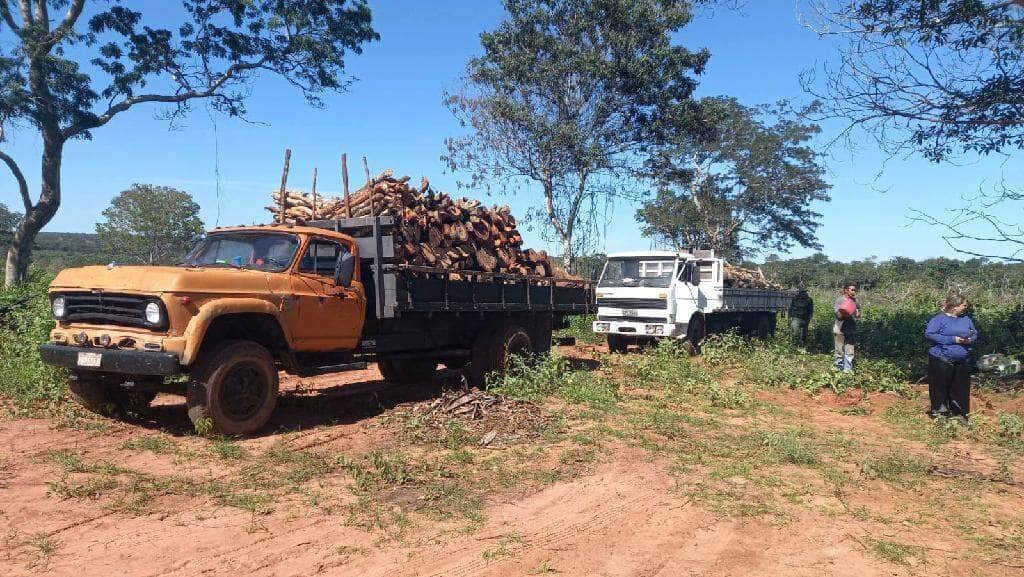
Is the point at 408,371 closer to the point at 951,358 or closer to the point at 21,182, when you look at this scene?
the point at 951,358

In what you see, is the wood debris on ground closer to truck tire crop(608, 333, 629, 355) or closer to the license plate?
the license plate

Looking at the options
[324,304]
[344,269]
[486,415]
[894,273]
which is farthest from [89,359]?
[894,273]

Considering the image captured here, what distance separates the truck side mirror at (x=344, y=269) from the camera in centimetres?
724

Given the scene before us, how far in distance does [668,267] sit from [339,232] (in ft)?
27.2

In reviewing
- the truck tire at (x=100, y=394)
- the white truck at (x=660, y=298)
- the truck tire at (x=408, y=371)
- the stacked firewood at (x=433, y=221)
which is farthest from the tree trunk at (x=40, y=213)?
the white truck at (x=660, y=298)

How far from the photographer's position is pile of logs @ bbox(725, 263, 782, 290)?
17438 mm

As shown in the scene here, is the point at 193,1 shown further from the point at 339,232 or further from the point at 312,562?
the point at 312,562

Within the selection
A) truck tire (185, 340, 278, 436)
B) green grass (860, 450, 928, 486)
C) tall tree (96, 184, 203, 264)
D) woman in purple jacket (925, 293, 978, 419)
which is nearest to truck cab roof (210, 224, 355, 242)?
truck tire (185, 340, 278, 436)

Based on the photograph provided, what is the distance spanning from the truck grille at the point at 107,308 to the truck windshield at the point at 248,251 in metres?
1.08

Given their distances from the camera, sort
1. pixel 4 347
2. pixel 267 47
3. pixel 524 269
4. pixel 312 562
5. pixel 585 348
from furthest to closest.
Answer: pixel 267 47
pixel 585 348
pixel 524 269
pixel 4 347
pixel 312 562

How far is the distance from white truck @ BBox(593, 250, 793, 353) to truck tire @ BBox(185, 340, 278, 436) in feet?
27.0

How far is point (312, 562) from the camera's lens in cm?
385

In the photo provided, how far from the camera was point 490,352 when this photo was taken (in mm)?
9320

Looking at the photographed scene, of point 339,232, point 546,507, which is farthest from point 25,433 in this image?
point 546,507
